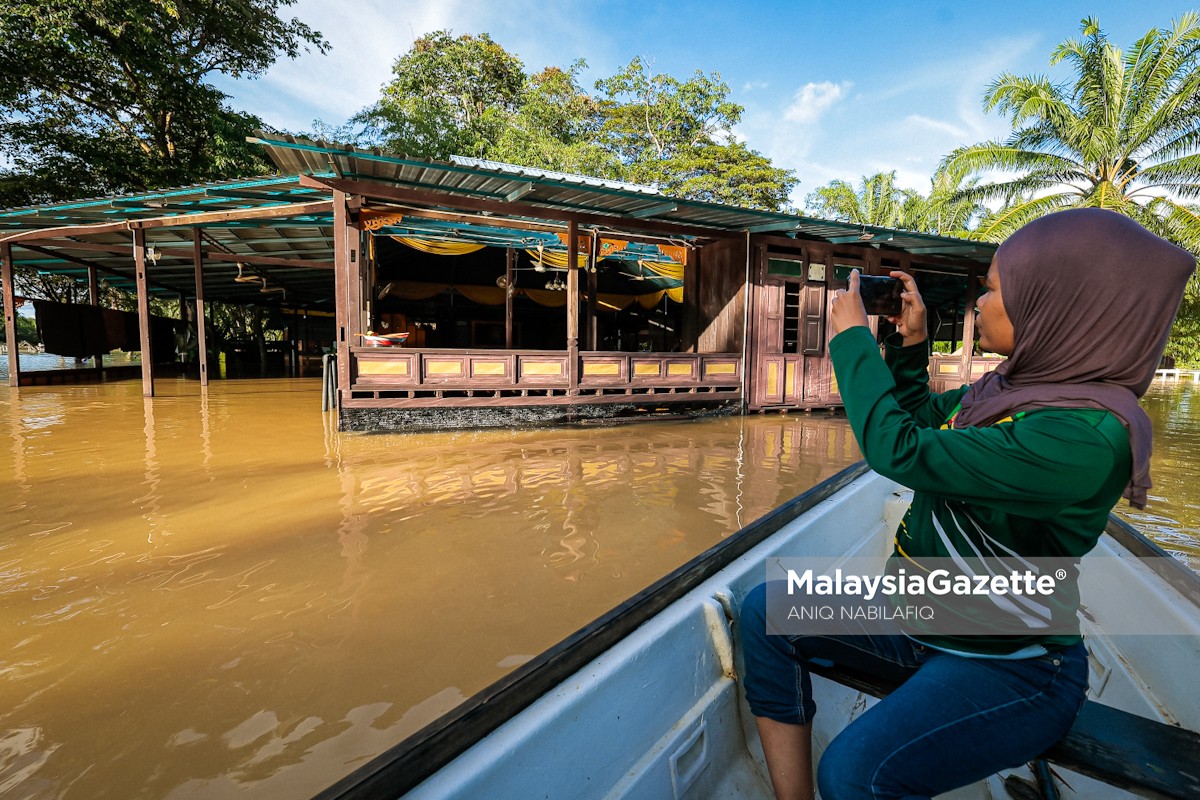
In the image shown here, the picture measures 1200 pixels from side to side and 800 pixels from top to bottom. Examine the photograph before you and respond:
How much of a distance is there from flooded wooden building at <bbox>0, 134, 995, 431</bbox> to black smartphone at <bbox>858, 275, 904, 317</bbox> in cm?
559

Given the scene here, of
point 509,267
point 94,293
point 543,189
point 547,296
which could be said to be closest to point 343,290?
point 543,189

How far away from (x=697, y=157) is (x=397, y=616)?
2184 cm

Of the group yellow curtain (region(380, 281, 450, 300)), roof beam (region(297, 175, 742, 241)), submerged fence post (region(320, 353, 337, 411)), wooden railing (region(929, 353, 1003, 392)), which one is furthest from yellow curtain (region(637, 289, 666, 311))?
submerged fence post (region(320, 353, 337, 411))

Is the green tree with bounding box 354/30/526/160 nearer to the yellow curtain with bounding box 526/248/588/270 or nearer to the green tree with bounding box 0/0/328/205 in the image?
the green tree with bounding box 0/0/328/205

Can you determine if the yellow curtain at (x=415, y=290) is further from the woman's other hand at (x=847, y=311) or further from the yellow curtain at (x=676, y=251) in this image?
the woman's other hand at (x=847, y=311)

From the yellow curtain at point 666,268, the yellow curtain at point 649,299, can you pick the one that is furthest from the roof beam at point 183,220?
the yellow curtain at point 649,299

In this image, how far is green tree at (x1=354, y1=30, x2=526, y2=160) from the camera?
2059 centimetres

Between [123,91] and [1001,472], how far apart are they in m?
19.4

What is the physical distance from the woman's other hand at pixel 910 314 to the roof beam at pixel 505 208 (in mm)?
6486

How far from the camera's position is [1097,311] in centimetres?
Answer: 96

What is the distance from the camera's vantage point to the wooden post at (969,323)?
413 inches

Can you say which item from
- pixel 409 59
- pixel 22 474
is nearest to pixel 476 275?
pixel 22 474

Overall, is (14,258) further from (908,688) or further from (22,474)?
(908,688)

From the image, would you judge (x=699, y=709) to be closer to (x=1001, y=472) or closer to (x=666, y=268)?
(x=1001, y=472)
